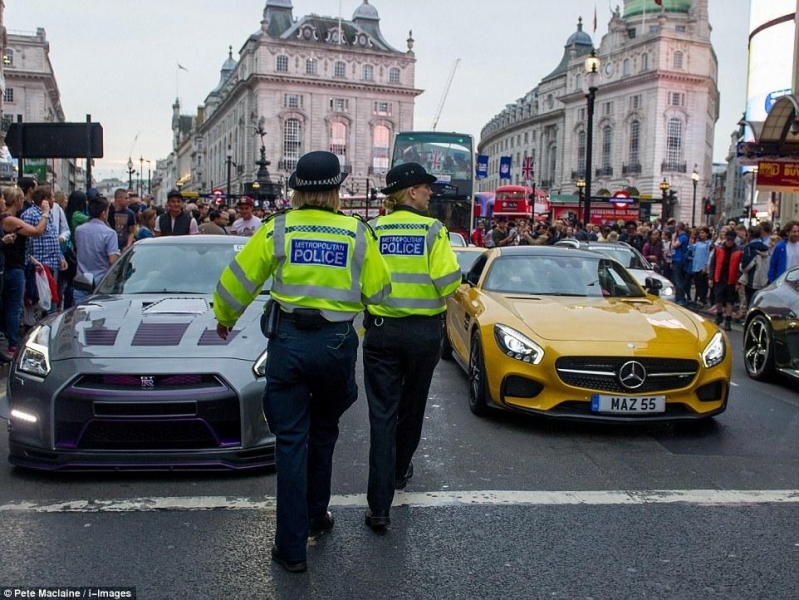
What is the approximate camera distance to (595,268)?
28.0 ft

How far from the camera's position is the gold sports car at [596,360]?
655 centimetres

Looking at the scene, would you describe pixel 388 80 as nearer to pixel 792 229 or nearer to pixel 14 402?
pixel 792 229

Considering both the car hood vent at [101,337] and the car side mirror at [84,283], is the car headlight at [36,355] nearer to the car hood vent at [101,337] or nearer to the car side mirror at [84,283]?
the car hood vent at [101,337]

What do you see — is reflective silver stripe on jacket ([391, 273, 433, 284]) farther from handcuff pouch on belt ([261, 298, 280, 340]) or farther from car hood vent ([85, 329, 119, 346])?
car hood vent ([85, 329, 119, 346])

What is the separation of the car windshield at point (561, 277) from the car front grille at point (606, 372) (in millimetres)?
1625

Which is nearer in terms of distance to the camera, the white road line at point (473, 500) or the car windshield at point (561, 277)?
the white road line at point (473, 500)

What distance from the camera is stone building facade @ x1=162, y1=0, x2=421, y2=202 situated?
338 feet

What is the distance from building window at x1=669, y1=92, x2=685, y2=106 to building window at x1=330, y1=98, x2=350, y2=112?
1541 inches

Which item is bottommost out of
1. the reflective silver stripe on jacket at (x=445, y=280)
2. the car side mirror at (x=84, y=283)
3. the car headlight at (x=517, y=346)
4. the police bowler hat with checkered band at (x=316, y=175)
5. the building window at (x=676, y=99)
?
the car headlight at (x=517, y=346)

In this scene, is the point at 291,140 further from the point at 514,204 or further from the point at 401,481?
the point at 401,481

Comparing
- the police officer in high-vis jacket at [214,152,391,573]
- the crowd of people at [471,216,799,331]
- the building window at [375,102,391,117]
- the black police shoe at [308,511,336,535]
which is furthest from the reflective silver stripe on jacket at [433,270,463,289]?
the building window at [375,102,391,117]

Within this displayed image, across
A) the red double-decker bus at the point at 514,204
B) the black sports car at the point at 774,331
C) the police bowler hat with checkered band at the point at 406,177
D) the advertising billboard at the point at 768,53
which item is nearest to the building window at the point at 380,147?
the red double-decker bus at the point at 514,204

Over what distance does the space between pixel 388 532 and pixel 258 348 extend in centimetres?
164

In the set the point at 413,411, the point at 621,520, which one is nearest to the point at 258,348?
the point at 413,411
